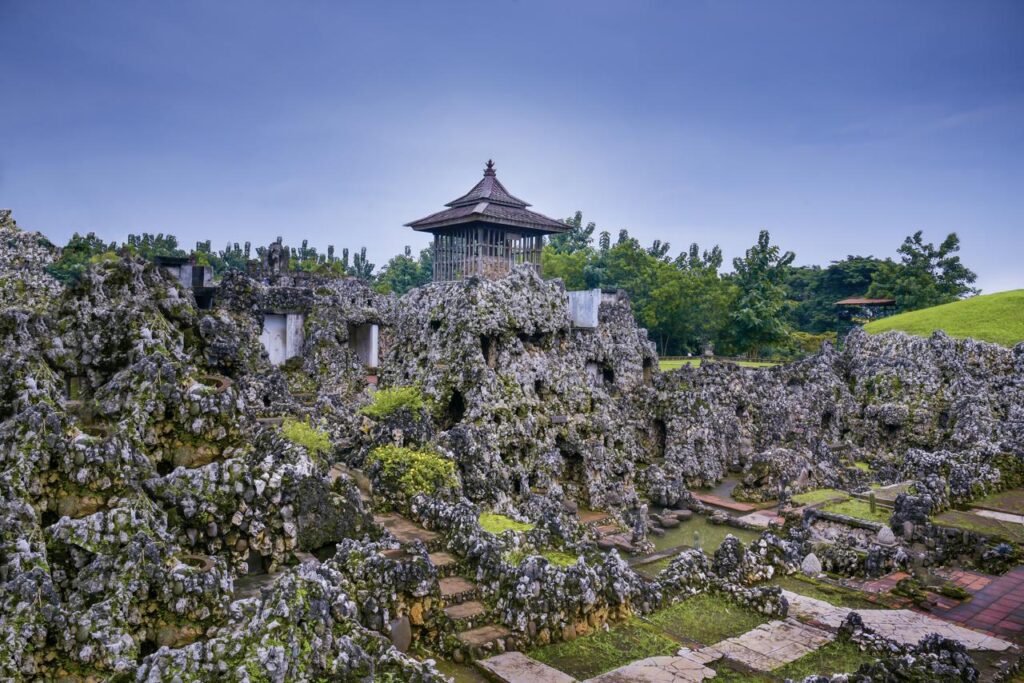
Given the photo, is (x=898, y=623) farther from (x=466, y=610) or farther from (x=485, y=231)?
(x=485, y=231)

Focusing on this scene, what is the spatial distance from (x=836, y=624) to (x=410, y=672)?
8219mm

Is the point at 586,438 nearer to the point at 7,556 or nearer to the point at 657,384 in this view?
the point at 657,384

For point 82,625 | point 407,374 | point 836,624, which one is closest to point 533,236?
point 407,374

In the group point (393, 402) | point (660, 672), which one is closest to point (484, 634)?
point (660, 672)

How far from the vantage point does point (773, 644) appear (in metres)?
11.1

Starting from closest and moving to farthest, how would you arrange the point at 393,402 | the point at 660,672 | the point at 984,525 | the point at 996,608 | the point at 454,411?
the point at 660,672 → the point at 996,608 → the point at 984,525 → the point at 393,402 → the point at 454,411

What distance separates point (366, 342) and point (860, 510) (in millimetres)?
23369

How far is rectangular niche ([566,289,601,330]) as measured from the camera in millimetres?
25094

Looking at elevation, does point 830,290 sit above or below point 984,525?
above

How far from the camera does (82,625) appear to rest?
6.44 m

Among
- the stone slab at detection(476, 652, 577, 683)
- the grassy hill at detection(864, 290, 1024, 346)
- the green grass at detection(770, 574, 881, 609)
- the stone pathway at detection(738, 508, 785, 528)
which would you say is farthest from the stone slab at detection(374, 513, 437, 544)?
the grassy hill at detection(864, 290, 1024, 346)

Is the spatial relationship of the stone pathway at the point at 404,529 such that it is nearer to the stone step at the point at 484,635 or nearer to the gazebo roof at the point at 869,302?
the stone step at the point at 484,635

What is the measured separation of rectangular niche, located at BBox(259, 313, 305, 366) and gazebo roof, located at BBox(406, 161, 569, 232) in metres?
7.93

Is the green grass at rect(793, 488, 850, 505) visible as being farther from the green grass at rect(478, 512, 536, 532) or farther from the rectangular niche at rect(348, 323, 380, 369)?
the rectangular niche at rect(348, 323, 380, 369)
